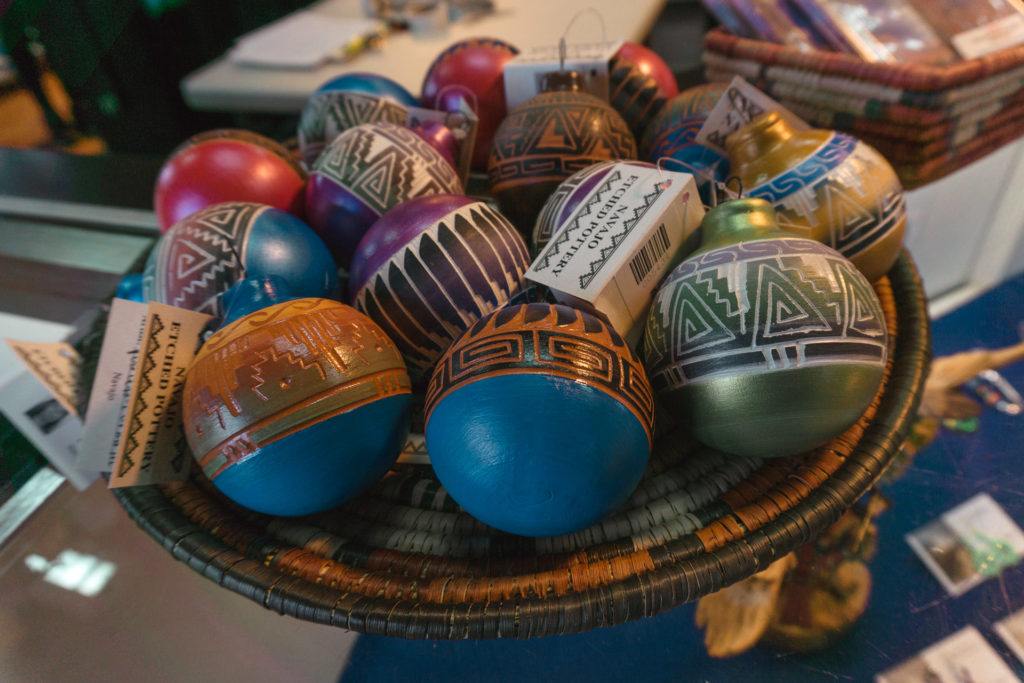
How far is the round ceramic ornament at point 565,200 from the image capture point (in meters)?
0.94

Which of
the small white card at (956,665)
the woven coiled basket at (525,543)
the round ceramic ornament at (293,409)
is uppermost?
the round ceramic ornament at (293,409)

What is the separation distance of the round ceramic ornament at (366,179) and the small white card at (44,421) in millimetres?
481

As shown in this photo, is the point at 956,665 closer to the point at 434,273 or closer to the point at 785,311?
the point at 785,311

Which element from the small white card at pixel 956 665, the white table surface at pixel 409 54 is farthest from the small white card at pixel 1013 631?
the white table surface at pixel 409 54

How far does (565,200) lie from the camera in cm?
96

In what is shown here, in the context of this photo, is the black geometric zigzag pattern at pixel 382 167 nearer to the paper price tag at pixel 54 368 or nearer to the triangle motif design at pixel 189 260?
the triangle motif design at pixel 189 260

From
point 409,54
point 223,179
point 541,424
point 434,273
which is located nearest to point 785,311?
point 541,424

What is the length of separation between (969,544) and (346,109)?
1.27 metres

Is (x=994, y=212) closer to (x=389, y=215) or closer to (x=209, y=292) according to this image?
(x=389, y=215)

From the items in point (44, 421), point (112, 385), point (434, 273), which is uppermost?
point (434, 273)

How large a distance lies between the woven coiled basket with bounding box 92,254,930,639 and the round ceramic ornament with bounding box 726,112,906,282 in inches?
6.9

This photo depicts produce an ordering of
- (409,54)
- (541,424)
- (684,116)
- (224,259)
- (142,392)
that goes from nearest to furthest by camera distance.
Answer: (541,424), (142,392), (224,259), (684,116), (409,54)

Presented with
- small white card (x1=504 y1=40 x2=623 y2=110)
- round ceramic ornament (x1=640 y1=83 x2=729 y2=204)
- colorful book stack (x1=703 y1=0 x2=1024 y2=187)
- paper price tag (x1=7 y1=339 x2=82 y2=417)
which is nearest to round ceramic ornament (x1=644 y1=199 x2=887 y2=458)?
round ceramic ornament (x1=640 y1=83 x2=729 y2=204)

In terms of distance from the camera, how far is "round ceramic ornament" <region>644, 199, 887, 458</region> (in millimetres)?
723
